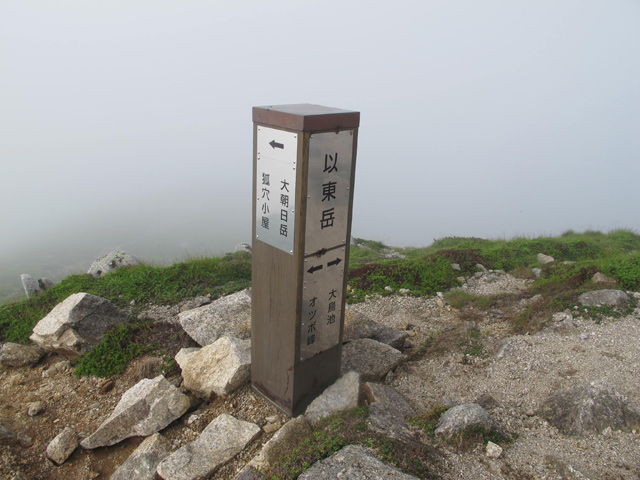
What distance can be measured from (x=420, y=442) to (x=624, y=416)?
83.7 inches

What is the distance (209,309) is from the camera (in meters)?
6.99

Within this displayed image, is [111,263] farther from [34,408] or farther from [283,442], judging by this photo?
[283,442]

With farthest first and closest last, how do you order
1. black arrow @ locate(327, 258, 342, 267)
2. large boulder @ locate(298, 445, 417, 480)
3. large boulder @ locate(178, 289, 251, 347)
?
large boulder @ locate(178, 289, 251, 347) < black arrow @ locate(327, 258, 342, 267) < large boulder @ locate(298, 445, 417, 480)

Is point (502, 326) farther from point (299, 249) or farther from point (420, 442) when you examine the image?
point (299, 249)

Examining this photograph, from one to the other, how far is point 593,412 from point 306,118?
406 cm

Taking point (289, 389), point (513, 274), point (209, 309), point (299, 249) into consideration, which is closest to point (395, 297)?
point (513, 274)

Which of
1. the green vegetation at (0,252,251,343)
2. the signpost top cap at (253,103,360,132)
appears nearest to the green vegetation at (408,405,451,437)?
the signpost top cap at (253,103,360,132)

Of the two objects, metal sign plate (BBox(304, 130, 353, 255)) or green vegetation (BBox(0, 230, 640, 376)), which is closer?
→ metal sign plate (BBox(304, 130, 353, 255))

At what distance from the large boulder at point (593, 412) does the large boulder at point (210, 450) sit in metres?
3.17

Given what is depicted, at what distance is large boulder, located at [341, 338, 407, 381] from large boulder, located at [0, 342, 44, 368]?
4.53 meters

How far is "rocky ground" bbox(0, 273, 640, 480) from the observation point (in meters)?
4.34

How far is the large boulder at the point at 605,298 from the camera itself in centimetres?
754

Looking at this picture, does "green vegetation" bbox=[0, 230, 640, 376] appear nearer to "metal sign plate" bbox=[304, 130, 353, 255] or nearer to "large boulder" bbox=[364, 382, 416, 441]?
"large boulder" bbox=[364, 382, 416, 441]

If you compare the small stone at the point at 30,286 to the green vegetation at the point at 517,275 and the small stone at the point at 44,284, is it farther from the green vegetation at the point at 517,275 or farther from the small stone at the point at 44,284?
the green vegetation at the point at 517,275
